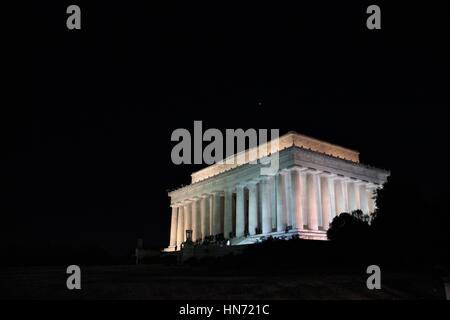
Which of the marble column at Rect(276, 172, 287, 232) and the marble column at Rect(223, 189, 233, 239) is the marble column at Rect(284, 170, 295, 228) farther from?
the marble column at Rect(223, 189, 233, 239)

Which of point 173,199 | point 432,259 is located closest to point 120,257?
point 173,199

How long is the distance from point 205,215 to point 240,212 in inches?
492

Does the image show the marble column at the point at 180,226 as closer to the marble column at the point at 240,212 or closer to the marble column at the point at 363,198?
the marble column at the point at 240,212

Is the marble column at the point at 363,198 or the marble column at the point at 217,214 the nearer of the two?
the marble column at the point at 363,198

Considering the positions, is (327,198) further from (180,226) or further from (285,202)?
(180,226)

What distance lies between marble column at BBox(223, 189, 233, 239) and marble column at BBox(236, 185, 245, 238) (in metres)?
2.76

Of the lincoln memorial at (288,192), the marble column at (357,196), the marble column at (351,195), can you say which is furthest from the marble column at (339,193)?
the marble column at (357,196)

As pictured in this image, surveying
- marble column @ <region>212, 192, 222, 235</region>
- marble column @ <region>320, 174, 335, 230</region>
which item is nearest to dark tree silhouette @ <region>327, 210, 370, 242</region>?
marble column @ <region>320, 174, 335, 230</region>

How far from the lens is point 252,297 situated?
17.6m

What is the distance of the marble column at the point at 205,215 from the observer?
75.8m

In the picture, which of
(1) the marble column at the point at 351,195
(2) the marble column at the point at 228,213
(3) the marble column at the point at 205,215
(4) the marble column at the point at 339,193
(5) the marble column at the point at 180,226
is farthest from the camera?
(5) the marble column at the point at 180,226

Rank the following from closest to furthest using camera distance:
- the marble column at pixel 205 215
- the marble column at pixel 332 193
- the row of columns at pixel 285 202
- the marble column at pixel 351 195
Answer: the row of columns at pixel 285 202 → the marble column at pixel 332 193 → the marble column at pixel 351 195 → the marble column at pixel 205 215

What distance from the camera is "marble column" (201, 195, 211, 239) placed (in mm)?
75750
